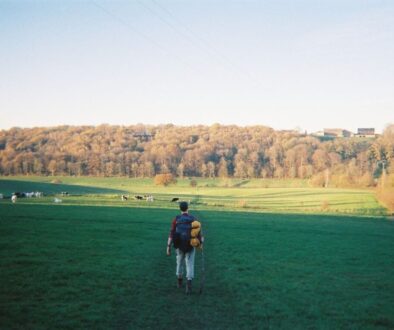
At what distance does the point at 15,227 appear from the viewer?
88.1 ft

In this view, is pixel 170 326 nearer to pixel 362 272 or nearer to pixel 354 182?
pixel 362 272

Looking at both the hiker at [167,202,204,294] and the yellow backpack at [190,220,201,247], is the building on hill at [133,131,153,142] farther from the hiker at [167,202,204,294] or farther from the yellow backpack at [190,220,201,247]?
the yellow backpack at [190,220,201,247]

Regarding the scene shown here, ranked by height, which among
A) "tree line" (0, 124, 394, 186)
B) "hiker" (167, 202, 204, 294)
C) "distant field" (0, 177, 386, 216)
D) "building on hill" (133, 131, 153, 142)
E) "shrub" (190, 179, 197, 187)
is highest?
"building on hill" (133, 131, 153, 142)

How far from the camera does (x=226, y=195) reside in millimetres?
96562

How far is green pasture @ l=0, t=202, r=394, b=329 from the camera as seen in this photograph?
10.2 m

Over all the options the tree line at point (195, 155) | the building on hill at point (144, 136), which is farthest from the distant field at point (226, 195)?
the building on hill at point (144, 136)

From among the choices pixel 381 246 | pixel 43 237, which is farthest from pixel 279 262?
pixel 43 237

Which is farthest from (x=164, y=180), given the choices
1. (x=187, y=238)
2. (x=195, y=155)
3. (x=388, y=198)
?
(x=187, y=238)

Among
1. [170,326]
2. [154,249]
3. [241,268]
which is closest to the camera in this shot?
[170,326]

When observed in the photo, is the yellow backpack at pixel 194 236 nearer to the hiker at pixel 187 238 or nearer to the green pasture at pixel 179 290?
the hiker at pixel 187 238

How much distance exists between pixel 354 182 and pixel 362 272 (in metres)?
97.8

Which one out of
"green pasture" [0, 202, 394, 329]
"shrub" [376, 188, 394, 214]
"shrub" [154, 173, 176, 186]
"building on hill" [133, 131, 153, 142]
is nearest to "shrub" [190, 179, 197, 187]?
"shrub" [154, 173, 176, 186]

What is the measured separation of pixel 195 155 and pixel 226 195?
144ft

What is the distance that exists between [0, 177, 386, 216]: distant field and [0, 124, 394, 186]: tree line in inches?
298
